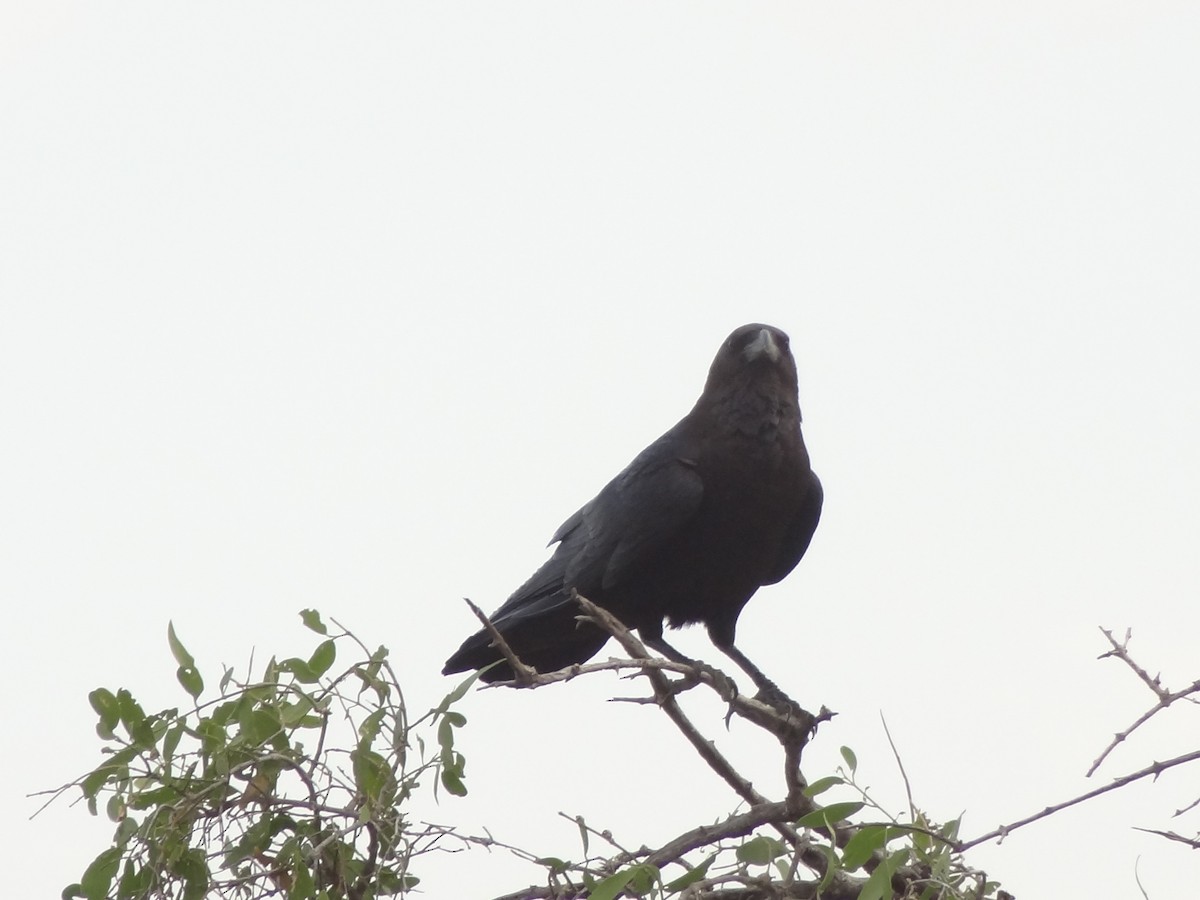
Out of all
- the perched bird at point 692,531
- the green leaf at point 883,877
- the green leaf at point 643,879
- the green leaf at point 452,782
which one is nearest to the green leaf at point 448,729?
the green leaf at point 452,782

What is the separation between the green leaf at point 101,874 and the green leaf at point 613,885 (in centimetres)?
95

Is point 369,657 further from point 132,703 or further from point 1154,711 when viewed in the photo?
point 1154,711

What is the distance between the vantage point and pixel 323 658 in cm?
300

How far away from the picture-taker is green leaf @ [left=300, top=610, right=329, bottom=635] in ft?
9.91

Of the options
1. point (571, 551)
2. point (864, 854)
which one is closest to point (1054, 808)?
point (864, 854)

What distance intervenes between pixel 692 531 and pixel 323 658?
2315 mm

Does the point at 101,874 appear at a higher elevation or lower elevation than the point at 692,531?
lower

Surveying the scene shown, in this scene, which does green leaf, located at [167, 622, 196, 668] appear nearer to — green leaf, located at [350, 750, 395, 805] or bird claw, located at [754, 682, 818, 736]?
green leaf, located at [350, 750, 395, 805]

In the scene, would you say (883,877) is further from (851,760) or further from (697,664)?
(697,664)

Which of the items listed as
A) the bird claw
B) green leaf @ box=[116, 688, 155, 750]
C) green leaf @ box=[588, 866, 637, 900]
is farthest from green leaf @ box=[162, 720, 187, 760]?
the bird claw

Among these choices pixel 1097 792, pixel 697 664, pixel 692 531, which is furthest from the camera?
pixel 692 531

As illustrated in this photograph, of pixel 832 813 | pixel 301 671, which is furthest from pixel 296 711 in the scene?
pixel 832 813

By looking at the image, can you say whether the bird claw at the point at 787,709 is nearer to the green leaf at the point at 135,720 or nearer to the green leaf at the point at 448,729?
the green leaf at the point at 448,729

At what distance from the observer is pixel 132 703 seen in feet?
9.48
